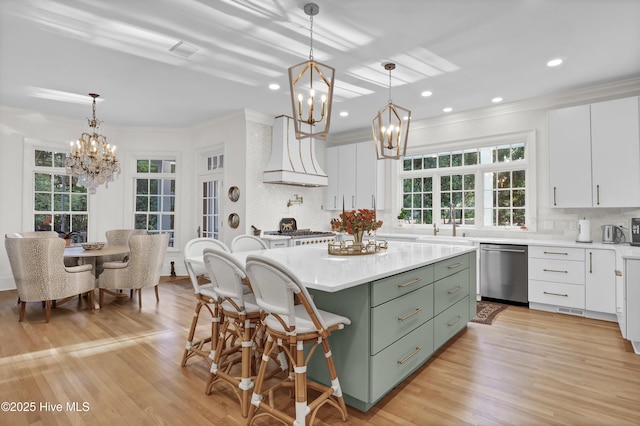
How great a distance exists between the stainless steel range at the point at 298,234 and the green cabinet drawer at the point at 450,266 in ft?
7.91

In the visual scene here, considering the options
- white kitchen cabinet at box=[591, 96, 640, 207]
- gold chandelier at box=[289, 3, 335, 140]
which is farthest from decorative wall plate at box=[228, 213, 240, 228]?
white kitchen cabinet at box=[591, 96, 640, 207]

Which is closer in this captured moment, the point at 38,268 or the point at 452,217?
the point at 38,268

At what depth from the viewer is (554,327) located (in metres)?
3.74

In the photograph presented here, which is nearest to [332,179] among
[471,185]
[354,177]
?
[354,177]

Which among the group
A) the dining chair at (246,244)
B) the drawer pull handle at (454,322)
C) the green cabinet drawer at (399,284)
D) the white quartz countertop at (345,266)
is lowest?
the drawer pull handle at (454,322)

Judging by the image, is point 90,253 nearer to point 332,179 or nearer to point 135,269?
point 135,269

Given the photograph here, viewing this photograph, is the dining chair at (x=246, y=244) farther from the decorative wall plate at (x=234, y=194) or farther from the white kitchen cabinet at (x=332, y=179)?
the white kitchen cabinet at (x=332, y=179)

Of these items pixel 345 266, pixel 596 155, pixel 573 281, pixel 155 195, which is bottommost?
pixel 573 281

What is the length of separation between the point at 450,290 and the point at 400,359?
3.40 ft

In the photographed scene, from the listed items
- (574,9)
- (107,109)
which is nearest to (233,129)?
(107,109)

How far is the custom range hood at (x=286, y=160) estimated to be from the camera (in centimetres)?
571

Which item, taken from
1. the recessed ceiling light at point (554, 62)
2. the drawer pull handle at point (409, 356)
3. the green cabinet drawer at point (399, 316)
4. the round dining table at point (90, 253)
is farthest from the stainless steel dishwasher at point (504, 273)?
the round dining table at point (90, 253)

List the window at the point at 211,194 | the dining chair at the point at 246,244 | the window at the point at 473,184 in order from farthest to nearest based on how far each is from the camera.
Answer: the window at the point at 211,194 < the window at the point at 473,184 < the dining chair at the point at 246,244

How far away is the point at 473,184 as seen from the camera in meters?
5.67
